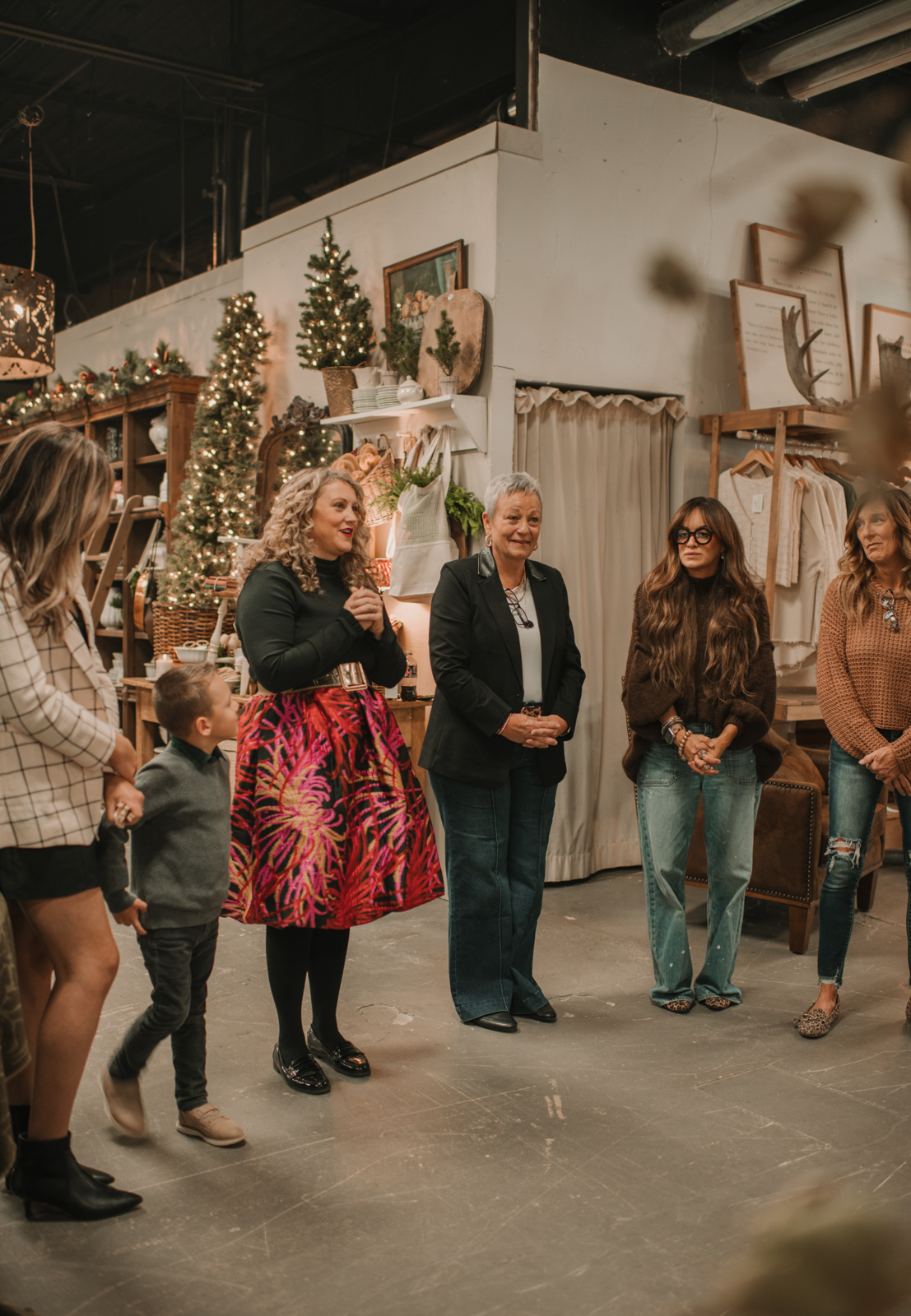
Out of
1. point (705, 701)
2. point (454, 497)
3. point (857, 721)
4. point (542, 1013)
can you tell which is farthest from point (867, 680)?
point (454, 497)

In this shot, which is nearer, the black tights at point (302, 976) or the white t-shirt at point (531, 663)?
the black tights at point (302, 976)

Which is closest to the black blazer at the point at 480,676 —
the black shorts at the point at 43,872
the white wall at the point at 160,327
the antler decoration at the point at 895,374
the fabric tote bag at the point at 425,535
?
the black shorts at the point at 43,872

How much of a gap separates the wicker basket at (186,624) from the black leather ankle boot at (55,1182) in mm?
4022

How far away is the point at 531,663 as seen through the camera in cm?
290

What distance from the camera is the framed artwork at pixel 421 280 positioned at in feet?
14.1

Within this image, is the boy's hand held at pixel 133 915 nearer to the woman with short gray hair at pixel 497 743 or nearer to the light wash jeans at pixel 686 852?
the woman with short gray hair at pixel 497 743

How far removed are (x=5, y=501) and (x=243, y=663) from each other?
10.0 feet

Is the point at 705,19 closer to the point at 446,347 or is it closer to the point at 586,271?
the point at 446,347

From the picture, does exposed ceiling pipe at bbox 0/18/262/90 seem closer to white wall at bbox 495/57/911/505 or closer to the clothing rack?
white wall at bbox 495/57/911/505

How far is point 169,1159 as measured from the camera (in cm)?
217

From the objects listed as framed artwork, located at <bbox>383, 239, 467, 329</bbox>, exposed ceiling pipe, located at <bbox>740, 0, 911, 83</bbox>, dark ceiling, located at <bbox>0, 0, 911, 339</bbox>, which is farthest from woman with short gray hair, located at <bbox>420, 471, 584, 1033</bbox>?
dark ceiling, located at <bbox>0, 0, 911, 339</bbox>

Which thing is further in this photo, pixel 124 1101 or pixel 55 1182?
pixel 124 1101

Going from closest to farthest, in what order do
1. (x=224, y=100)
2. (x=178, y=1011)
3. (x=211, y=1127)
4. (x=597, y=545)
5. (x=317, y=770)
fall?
1. (x=178, y=1011)
2. (x=211, y=1127)
3. (x=317, y=770)
4. (x=597, y=545)
5. (x=224, y=100)

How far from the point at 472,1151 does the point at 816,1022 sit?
1116mm
